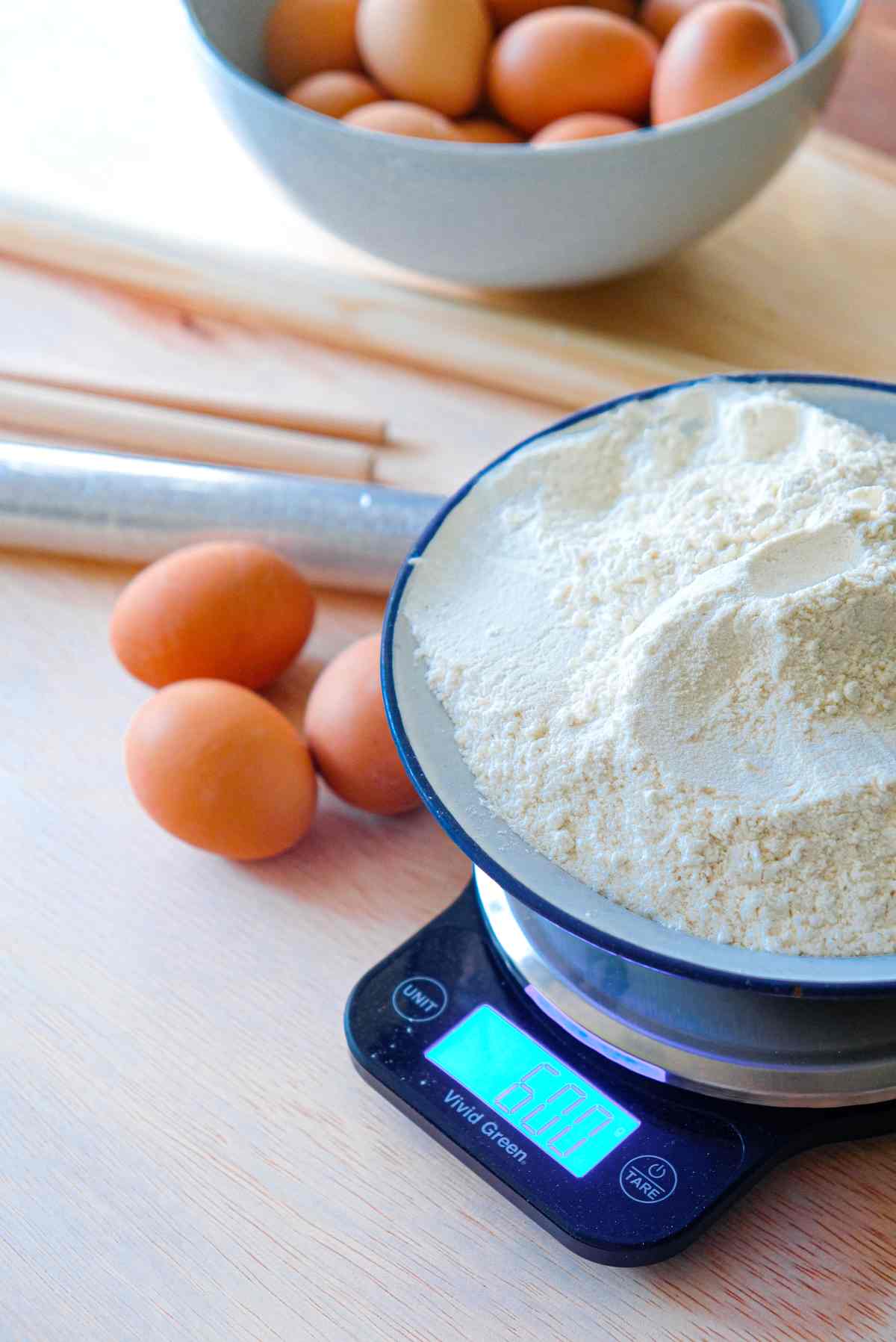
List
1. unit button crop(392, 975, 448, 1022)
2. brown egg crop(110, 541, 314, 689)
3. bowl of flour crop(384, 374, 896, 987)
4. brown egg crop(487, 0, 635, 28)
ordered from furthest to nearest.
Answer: brown egg crop(487, 0, 635, 28) < brown egg crop(110, 541, 314, 689) < unit button crop(392, 975, 448, 1022) < bowl of flour crop(384, 374, 896, 987)

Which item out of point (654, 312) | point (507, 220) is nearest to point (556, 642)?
point (507, 220)

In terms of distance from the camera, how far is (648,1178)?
22.6 inches

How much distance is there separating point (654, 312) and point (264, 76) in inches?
15.9

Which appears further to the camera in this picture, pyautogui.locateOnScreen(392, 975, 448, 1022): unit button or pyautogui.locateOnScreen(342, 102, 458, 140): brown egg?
pyautogui.locateOnScreen(342, 102, 458, 140): brown egg

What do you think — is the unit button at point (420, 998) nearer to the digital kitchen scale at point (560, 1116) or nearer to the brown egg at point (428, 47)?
Result: the digital kitchen scale at point (560, 1116)

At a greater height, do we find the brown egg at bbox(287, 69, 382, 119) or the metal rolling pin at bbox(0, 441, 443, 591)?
the brown egg at bbox(287, 69, 382, 119)

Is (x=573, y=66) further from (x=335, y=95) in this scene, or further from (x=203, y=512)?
(x=203, y=512)

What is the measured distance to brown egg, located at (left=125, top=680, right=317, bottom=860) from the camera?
68 cm

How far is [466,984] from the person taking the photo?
2.15 feet

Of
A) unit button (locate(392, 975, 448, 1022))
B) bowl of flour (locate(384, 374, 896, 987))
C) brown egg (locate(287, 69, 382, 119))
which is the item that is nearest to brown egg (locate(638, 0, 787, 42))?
brown egg (locate(287, 69, 382, 119))

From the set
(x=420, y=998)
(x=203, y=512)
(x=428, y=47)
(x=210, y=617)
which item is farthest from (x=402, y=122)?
(x=420, y=998)

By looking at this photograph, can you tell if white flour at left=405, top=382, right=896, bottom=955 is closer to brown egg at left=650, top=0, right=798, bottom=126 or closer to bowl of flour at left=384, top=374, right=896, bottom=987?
bowl of flour at left=384, top=374, right=896, bottom=987

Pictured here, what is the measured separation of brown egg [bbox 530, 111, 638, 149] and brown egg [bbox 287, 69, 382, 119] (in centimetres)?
16

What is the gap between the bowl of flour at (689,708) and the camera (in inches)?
20.4
